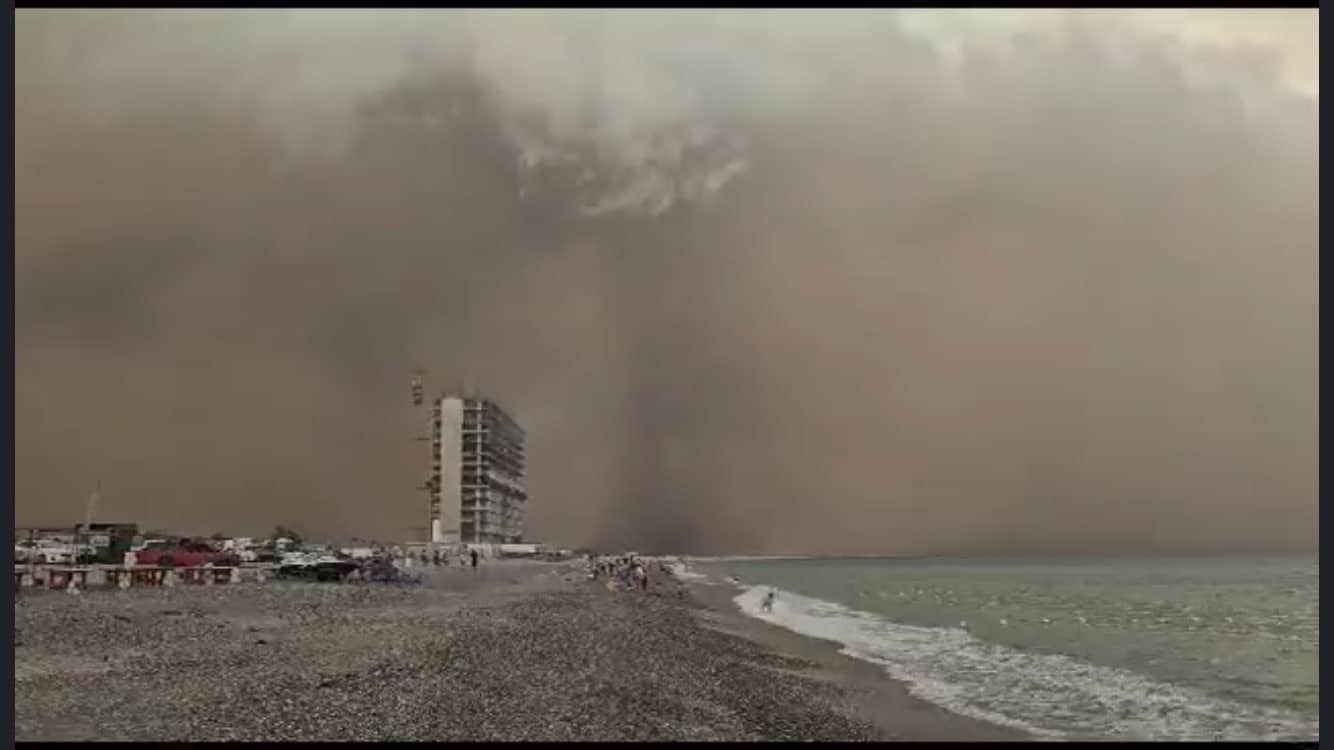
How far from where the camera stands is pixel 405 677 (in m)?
6.07

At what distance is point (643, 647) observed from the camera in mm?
7586

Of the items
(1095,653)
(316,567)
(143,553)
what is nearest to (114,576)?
(143,553)

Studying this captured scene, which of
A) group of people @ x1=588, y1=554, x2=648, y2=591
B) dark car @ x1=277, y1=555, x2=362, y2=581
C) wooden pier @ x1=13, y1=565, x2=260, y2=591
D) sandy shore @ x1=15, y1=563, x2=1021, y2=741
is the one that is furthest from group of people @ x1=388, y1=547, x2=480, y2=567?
wooden pier @ x1=13, y1=565, x2=260, y2=591

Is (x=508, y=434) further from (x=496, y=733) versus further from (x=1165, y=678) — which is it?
(x=1165, y=678)

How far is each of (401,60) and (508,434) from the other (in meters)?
2.19

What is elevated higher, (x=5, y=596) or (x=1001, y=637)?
(x=5, y=596)

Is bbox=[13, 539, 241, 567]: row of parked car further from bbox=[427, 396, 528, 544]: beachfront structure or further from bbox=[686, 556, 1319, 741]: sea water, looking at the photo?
bbox=[686, 556, 1319, 741]: sea water

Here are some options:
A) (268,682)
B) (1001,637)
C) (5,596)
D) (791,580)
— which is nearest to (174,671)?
(268,682)

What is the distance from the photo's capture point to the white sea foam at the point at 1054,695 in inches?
238

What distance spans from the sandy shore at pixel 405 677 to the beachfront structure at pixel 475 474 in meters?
0.68

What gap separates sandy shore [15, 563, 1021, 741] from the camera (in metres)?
5.34

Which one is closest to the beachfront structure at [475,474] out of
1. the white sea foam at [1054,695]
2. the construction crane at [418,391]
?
the construction crane at [418,391]

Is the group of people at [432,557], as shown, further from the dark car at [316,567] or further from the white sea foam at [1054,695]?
the white sea foam at [1054,695]

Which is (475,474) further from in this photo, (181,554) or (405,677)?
(181,554)
